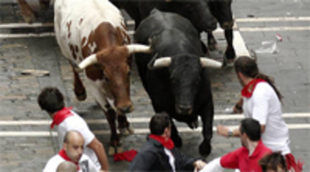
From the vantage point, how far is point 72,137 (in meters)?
10.2

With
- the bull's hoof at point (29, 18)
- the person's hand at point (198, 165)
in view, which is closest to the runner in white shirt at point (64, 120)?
the person's hand at point (198, 165)

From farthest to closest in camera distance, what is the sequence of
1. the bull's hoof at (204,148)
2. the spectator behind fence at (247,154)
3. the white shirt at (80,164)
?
the bull's hoof at (204,148), the white shirt at (80,164), the spectator behind fence at (247,154)

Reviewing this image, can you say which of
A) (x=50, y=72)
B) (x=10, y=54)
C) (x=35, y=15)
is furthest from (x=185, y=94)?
(x=35, y=15)

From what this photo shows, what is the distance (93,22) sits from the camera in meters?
13.8

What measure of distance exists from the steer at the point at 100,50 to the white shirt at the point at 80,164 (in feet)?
7.47

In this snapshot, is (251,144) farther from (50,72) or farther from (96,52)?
(50,72)

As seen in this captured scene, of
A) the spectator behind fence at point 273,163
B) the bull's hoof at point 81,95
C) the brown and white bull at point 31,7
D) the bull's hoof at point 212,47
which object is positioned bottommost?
the brown and white bull at point 31,7

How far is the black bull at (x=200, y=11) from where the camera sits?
15.8m

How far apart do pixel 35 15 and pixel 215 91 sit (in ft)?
15.8

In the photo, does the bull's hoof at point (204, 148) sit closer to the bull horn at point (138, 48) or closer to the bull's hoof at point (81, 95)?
the bull horn at point (138, 48)

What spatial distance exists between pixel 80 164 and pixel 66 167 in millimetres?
1019

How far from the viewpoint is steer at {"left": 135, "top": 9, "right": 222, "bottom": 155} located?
42.1 ft

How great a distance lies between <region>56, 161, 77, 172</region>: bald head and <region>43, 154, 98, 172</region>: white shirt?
509 mm

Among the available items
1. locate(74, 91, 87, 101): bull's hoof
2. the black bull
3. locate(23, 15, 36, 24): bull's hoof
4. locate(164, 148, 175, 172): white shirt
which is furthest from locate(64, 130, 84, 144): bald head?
locate(23, 15, 36, 24): bull's hoof
